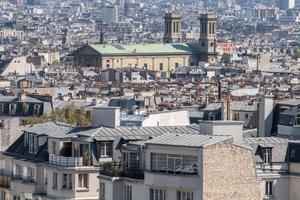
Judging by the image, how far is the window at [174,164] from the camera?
26.5 m

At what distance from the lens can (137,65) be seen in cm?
19300

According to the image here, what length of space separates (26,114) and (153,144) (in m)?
29.4

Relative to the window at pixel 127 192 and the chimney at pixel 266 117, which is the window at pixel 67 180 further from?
the chimney at pixel 266 117

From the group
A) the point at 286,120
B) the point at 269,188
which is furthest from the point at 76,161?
the point at 286,120

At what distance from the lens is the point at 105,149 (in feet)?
106

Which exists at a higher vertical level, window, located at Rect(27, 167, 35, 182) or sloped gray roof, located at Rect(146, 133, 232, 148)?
sloped gray roof, located at Rect(146, 133, 232, 148)

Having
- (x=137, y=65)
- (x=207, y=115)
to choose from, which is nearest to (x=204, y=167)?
(x=207, y=115)

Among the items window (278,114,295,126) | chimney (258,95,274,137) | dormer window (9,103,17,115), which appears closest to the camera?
window (278,114,295,126)

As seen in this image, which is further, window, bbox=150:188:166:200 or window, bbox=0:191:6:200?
window, bbox=0:191:6:200

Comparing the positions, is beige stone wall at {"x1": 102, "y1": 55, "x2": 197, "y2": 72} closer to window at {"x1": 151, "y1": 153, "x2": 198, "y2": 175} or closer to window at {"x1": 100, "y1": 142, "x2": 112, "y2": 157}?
window at {"x1": 100, "y1": 142, "x2": 112, "y2": 157}

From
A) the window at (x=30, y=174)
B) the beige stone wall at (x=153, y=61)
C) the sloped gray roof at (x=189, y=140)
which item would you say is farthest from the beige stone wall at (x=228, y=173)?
the beige stone wall at (x=153, y=61)

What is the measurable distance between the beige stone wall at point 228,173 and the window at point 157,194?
3.08 ft

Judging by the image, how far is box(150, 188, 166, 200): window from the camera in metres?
27.0

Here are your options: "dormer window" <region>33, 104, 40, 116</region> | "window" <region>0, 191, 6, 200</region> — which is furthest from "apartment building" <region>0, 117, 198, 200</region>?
"dormer window" <region>33, 104, 40, 116</region>
